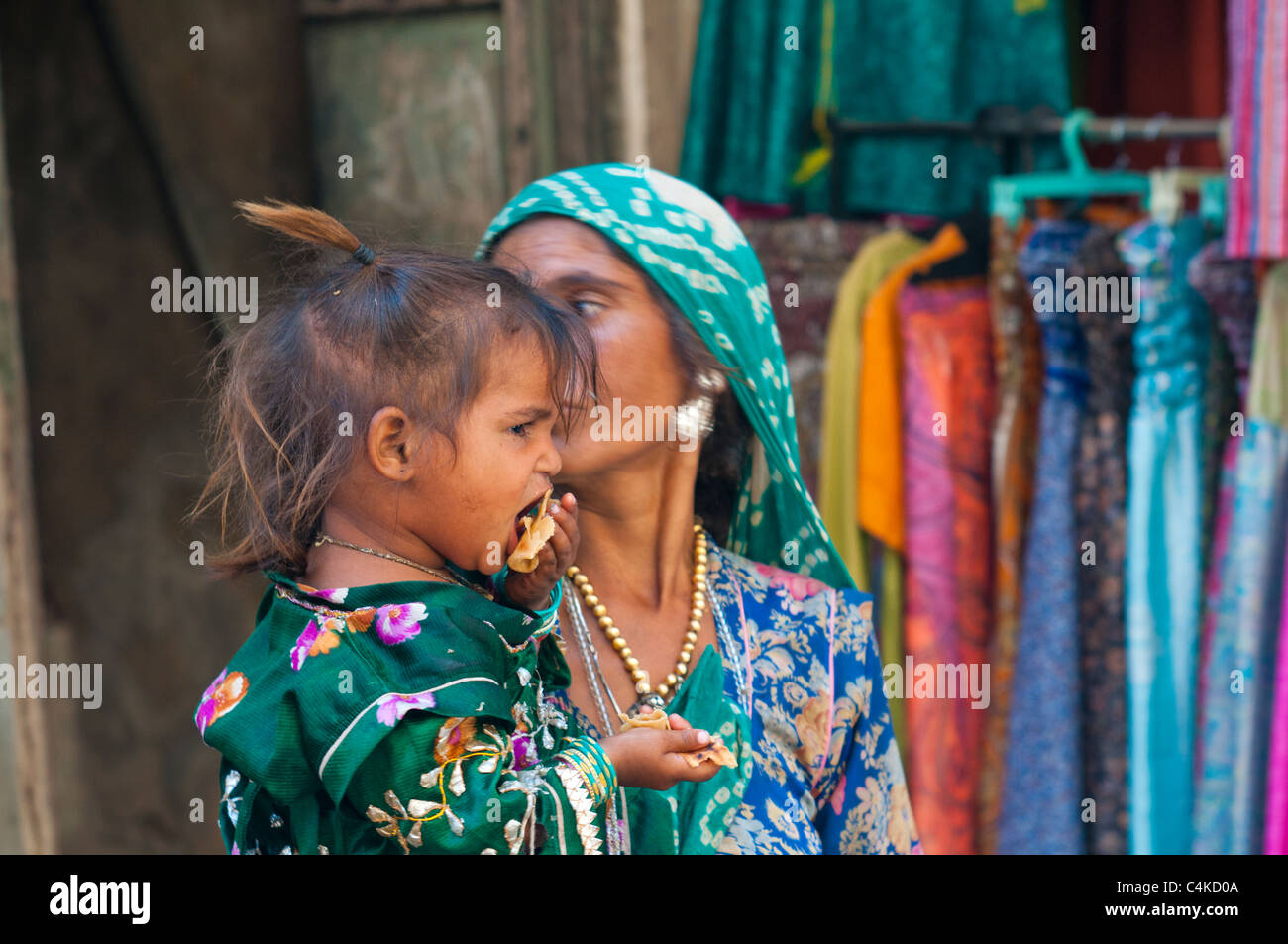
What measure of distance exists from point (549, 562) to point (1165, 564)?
1.61 metres

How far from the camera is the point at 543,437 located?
1126mm

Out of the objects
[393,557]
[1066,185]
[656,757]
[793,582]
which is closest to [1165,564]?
[1066,185]

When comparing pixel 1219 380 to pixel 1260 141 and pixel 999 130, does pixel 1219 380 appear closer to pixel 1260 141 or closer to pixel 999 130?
pixel 1260 141

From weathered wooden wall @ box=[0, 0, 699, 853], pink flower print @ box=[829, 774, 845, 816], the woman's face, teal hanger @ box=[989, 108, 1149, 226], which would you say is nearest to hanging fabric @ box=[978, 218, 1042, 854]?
teal hanger @ box=[989, 108, 1149, 226]

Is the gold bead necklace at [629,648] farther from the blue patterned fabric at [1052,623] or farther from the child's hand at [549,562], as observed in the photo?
the blue patterned fabric at [1052,623]

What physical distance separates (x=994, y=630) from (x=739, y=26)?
1.39 metres

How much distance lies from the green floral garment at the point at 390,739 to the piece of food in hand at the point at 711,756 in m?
0.08

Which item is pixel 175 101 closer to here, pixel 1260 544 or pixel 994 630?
pixel 994 630

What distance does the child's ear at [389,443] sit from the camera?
105 cm

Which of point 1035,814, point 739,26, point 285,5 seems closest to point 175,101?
point 285,5

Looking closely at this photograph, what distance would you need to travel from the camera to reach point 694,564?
4.93ft

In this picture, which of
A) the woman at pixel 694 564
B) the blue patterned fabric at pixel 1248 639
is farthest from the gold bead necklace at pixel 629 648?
the blue patterned fabric at pixel 1248 639

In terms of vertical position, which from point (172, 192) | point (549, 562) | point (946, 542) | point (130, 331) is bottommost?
point (946, 542)

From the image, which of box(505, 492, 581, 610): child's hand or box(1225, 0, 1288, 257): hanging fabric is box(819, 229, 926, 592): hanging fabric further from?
box(505, 492, 581, 610): child's hand
